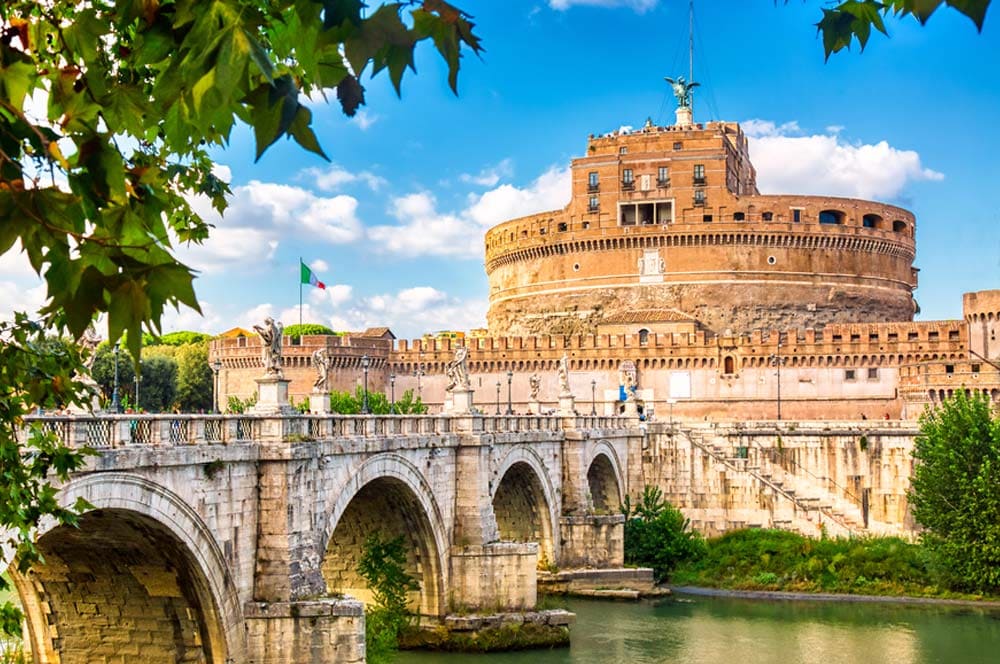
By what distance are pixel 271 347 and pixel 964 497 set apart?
2212 centimetres

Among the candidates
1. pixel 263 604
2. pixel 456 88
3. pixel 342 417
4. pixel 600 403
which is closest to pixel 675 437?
pixel 600 403

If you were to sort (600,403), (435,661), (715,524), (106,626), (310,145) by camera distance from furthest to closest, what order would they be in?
(600,403) → (715,524) → (435,661) → (106,626) → (310,145)

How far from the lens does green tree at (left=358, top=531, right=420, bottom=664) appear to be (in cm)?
2464

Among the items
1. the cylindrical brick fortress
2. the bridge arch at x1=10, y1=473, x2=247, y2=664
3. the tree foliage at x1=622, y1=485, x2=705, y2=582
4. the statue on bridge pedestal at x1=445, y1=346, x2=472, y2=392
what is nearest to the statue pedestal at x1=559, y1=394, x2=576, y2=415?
the tree foliage at x1=622, y1=485, x2=705, y2=582

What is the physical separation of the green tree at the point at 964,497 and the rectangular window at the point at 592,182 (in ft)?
122

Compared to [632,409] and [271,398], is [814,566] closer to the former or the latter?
[632,409]

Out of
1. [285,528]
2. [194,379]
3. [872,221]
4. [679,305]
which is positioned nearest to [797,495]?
[679,305]

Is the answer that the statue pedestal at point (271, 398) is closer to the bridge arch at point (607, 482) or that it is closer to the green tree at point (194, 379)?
the bridge arch at point (607, 482)

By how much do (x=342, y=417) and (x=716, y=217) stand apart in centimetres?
4928

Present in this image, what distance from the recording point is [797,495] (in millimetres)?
41219

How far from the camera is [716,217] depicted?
217ft

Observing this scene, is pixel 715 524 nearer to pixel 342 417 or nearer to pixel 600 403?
pixel 600 403

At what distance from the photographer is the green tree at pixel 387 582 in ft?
80.8

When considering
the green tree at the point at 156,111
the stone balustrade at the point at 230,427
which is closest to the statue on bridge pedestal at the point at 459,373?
the stone balustrade at the point at 230,427
